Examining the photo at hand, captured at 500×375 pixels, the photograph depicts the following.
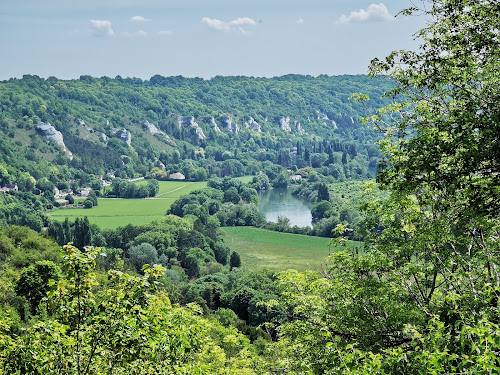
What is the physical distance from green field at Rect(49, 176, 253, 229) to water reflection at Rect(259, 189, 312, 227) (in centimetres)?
2566

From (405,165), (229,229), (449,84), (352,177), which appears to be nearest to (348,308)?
(405,165)

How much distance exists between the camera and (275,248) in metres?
92.3

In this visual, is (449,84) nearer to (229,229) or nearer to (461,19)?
(461,19)

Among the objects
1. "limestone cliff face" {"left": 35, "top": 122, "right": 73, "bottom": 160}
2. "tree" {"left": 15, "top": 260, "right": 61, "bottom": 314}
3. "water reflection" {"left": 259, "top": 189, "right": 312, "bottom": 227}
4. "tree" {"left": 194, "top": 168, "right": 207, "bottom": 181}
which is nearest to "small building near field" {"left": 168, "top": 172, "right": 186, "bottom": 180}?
"tree" {"left": 194, "top": 168, "right": 207, "bottom": 181}

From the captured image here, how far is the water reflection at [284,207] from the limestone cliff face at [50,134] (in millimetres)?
78108

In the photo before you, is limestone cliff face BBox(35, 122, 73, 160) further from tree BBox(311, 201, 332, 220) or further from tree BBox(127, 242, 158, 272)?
tree BBox(127, 242, 158, 272)

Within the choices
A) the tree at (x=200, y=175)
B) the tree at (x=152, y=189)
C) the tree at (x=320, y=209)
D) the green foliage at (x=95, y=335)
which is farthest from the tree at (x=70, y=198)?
the green foliage at (x=95, y=335)

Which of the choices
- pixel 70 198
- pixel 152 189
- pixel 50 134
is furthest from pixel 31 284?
pixel 50 134

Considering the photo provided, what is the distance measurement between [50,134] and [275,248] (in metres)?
130

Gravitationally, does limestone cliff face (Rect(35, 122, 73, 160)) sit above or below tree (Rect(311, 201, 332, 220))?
above

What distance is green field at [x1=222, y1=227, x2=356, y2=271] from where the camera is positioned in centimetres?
8162

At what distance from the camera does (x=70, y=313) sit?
27.6 feet

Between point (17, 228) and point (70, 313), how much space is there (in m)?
52.5

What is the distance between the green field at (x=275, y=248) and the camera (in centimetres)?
8162
